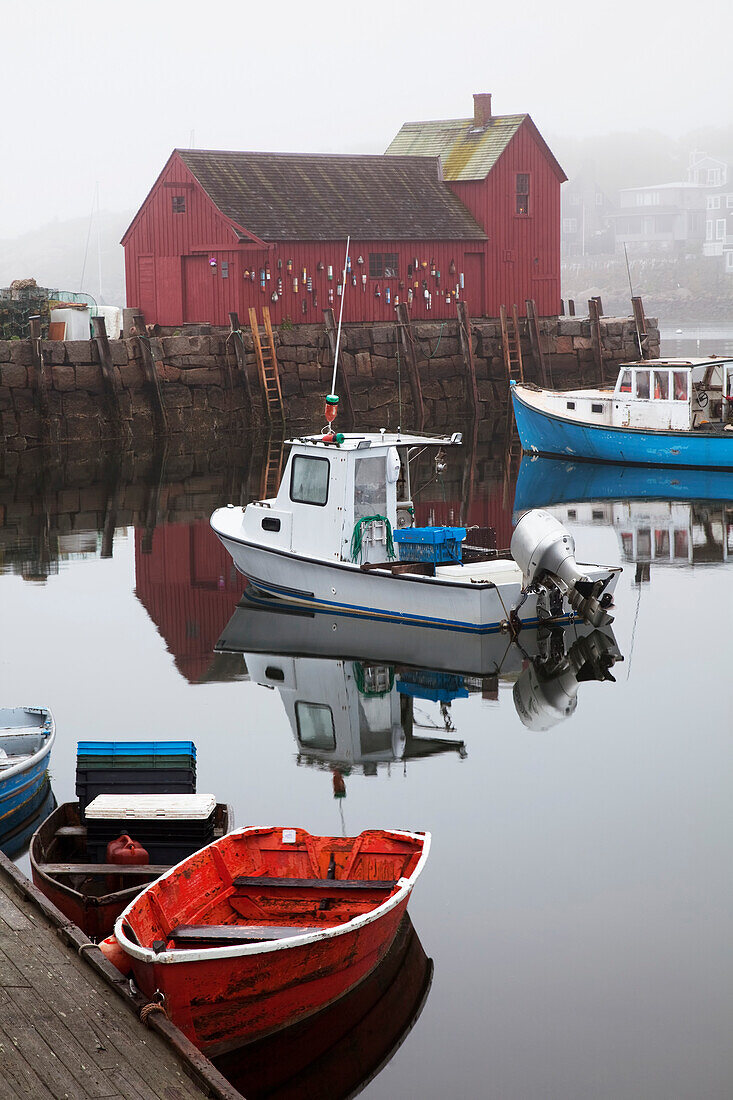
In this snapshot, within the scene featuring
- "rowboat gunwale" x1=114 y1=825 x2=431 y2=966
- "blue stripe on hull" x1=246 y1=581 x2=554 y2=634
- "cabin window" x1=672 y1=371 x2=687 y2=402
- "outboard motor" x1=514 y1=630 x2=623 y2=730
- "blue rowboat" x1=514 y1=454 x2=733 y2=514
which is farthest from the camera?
"cabin window" x1=672 y1=371 x2=687 y2=402

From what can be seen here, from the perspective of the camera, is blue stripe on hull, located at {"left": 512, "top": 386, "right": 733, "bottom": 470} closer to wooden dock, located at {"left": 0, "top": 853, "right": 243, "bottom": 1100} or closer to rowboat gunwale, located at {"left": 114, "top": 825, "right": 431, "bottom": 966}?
rowboat gunwale, located at {"left": 114, "top": 825, "right": 431, "bottom": 966}

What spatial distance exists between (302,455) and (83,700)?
3985 millimetres

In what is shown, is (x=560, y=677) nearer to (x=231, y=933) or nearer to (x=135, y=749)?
(x=135, y=749)

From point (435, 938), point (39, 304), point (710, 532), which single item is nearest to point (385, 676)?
point (435, 938)

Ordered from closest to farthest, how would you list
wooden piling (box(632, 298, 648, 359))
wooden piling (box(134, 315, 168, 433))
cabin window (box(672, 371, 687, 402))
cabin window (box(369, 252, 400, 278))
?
1. cabin window (box(672, 371, 687, 402))
2. wooden piling (box(134, 315, 168, 433))
3. cabin window (box(369, 252, 400, 278))
4. wooden piling (box(632, 298, 648, 359))

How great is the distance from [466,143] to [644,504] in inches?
853

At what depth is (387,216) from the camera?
1532 inches

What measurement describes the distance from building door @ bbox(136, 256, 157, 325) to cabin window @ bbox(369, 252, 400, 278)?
247 inches

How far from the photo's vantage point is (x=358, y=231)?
37781 millimetres

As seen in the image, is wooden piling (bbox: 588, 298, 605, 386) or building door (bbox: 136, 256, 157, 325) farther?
wooden piling (bbox: 588, 298, 605, 386)

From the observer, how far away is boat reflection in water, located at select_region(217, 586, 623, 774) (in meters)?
11.5

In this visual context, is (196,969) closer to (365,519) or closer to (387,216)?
(365,519)

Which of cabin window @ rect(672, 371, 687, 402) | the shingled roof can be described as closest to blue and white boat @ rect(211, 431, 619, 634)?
cabin window @ rect(672, 371, 687, 402)

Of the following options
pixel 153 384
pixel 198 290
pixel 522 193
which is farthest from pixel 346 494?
pixel 522 193
